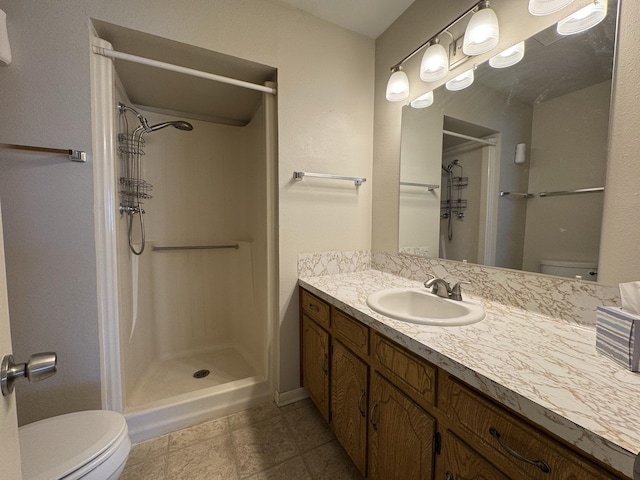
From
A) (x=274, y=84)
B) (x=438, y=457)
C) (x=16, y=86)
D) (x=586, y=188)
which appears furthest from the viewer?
A: (x=274, y=84)

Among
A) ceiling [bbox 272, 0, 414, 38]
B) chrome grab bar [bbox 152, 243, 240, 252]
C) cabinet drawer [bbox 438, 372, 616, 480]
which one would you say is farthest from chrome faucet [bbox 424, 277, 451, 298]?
chrome grab bar [bbox 152, 243, 240, 252]

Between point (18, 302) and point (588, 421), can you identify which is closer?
point (588, 421)

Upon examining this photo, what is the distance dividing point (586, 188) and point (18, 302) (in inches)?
88.0

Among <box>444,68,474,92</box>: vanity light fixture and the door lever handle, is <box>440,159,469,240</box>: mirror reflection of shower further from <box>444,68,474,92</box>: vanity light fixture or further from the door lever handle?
the door lever handle

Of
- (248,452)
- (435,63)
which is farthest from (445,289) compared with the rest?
(248,452)

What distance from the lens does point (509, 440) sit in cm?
54

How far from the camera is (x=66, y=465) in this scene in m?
0.75

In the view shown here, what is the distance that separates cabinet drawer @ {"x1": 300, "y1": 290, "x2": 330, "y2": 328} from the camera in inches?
50.3

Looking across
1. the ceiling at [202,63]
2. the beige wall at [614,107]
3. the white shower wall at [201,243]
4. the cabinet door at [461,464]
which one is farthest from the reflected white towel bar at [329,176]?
the cabinet door at [461,464]

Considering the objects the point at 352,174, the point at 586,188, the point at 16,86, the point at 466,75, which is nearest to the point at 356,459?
the point at 586,188

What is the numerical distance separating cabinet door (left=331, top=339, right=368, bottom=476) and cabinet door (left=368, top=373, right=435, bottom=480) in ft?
0.16

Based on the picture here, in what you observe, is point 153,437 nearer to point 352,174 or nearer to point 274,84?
point 352,174

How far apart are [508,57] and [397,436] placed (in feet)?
5.01

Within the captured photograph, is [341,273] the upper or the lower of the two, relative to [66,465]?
upper
